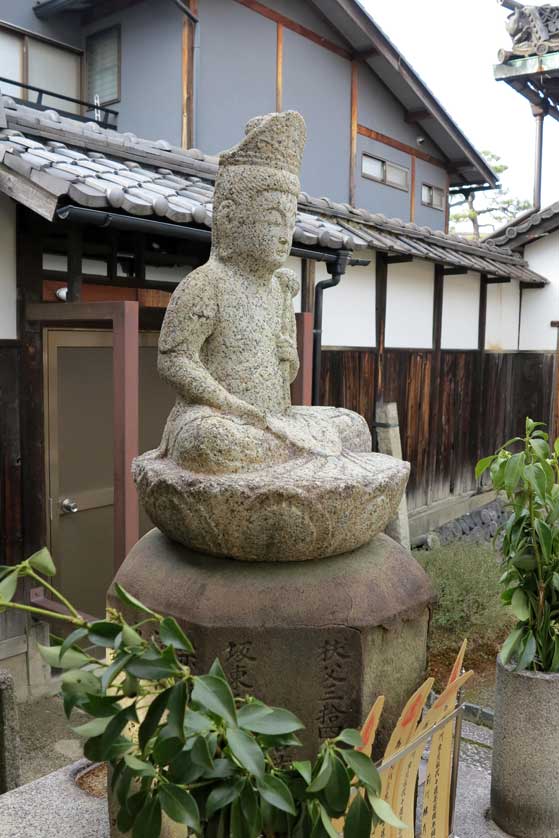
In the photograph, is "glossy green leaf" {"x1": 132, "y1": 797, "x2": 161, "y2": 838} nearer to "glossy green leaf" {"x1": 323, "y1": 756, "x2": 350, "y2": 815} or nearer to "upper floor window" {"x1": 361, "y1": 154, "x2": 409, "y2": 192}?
"glossy green leaf" {"x1": 323, "y1": 756, "x2": 350, "y2": 815}

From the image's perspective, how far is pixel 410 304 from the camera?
8.37m

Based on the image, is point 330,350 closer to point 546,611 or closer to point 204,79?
point 204,79

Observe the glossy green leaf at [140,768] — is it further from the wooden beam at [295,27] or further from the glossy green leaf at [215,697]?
the wooden beam at [295,27]

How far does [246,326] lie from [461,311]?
23.6 feet

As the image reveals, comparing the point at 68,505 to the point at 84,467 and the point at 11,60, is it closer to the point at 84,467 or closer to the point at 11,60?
the point at 84,467

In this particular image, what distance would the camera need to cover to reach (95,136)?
5.23 m

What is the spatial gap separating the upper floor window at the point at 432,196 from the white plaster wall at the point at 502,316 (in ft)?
7.19

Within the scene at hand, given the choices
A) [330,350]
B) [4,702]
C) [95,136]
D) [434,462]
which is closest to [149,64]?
[95,136]

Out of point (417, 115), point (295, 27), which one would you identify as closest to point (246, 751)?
point (295, 27)

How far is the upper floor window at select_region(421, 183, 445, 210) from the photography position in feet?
37.9

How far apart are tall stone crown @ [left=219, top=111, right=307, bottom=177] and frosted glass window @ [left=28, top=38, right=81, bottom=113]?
256 inches

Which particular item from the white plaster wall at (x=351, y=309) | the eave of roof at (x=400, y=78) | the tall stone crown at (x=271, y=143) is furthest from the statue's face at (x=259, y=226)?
the eave of roof at (x=400, y=78)

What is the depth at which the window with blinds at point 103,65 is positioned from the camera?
27.2 ft

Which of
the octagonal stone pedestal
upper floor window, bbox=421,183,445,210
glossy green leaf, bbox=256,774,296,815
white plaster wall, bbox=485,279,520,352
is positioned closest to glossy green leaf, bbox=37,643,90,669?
glossy green leaf, bbox=256,774,296,815
